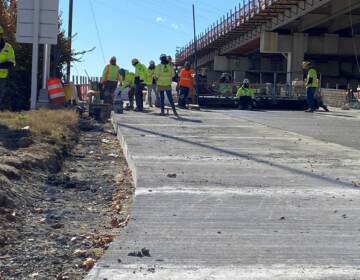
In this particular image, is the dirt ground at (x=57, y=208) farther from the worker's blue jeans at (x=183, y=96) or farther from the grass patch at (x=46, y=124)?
the worker's blue jeans at (x=183, y=96)

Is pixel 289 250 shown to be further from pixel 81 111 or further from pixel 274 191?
pixel 81 111

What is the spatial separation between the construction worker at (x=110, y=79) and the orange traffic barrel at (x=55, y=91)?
11.1ft

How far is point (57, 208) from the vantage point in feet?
23.5

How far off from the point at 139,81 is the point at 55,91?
3916mm

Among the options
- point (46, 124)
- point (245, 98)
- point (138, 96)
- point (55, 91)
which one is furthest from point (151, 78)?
point (46, 124)

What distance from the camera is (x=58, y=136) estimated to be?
11.9 metres

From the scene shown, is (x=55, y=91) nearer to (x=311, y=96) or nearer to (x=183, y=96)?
(x=183, y=96)

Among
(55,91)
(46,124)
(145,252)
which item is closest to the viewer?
(145,252)

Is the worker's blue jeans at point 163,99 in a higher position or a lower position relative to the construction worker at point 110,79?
lower

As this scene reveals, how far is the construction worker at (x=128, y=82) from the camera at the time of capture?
872 inches

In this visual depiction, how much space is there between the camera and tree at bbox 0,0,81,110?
19.8 meters

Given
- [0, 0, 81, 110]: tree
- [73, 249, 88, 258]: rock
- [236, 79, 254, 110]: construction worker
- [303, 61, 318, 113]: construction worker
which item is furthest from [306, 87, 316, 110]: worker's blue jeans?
[73, 249, 88, 258]: rock

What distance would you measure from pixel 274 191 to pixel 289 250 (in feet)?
7.13

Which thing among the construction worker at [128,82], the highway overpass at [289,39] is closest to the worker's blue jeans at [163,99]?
the construction worker at [128,82]
